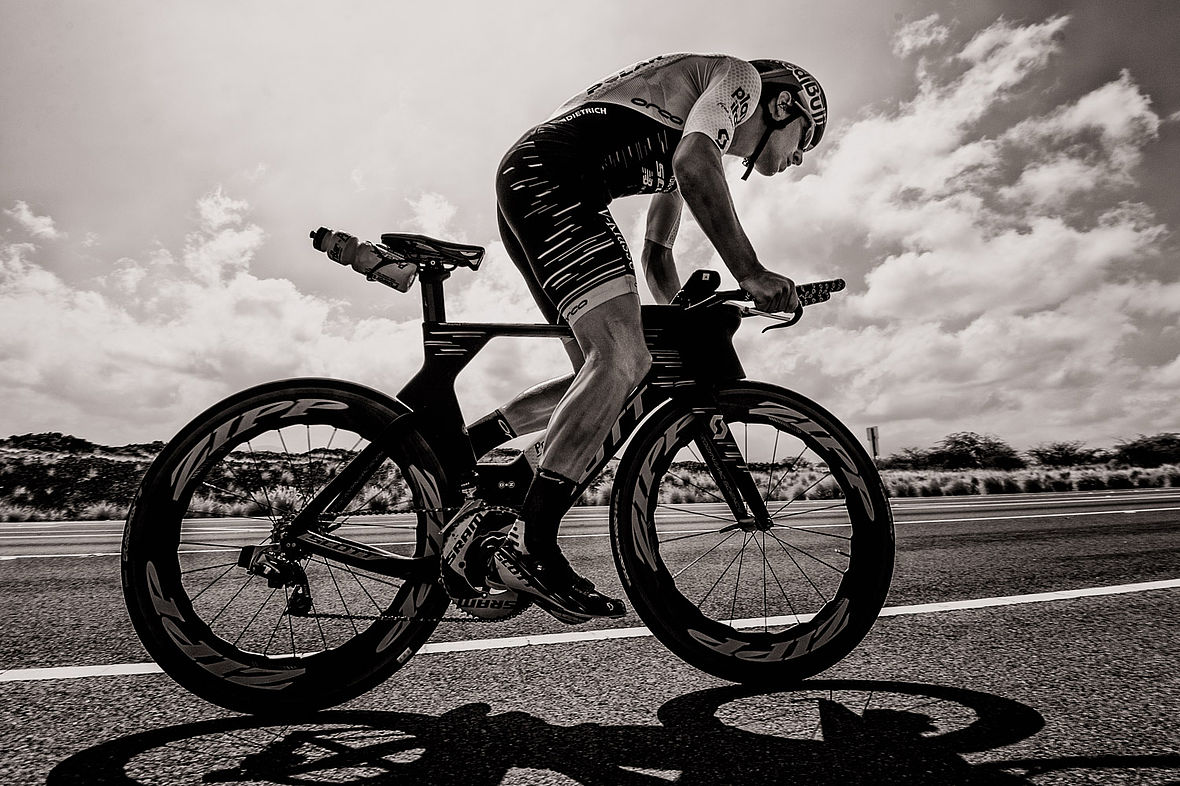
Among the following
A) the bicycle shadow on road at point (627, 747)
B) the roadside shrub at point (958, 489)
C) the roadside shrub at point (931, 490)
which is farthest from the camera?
the roadside shrub at point (931, 490)

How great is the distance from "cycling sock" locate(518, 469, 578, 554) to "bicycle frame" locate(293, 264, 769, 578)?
11 centimetres

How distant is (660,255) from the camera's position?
10.2 feet

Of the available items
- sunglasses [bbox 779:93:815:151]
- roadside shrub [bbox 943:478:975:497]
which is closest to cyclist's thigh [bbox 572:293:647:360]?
sunglasses [bbox 779:93:815:151]

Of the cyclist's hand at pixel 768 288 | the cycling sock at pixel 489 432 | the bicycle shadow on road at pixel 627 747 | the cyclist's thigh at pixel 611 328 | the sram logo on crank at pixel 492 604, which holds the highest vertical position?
the cyclist's hand at pixel 768 288

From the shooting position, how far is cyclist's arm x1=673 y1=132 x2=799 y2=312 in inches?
88.1

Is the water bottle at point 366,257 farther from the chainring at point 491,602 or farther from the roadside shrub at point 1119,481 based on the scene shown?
the roadside shrub at point 1119,481

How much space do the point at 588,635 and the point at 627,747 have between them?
986 mm

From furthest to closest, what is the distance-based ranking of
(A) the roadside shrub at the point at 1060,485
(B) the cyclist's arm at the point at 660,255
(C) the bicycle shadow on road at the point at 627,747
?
1. (A) the roadside shrub at the point at 1060,485
2. (B) the cyclist's arm at the point at 660,255
3. (C) the bicycle shadow on road at the point at 627,747

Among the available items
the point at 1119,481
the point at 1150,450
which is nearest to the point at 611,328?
the point at 1119,481

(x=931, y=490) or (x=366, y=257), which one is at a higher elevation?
(x=366, y=257)

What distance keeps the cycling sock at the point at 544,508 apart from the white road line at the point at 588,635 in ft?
1.73

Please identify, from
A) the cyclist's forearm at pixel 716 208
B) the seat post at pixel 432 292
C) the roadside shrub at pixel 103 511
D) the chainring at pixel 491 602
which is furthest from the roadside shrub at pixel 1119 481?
the roadside shrub at pixel 103 511

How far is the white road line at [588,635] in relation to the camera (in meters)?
2.19

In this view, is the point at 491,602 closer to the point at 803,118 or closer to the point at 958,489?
the point at 803,118
